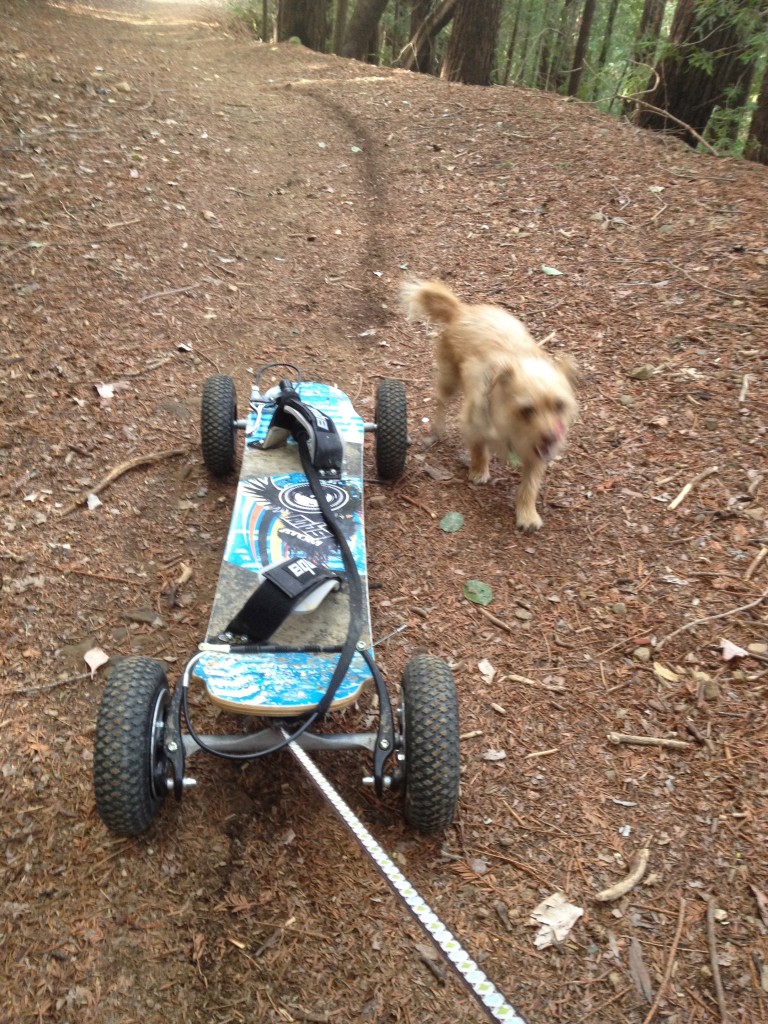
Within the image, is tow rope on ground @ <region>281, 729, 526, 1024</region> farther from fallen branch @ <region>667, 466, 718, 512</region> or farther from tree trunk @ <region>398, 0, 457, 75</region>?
tree trunk @ <region>398, 0, 457, 75</region>

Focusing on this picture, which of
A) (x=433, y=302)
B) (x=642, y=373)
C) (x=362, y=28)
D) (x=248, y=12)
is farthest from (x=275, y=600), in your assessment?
(x=248, y=12)

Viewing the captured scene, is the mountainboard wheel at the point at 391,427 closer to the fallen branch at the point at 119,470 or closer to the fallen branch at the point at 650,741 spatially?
the fallen branch at the point at 119,470

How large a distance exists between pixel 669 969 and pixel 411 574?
1.96 metres

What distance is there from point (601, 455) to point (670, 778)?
2118 mm

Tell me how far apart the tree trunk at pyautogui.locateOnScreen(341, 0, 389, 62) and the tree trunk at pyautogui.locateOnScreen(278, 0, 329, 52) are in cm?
79

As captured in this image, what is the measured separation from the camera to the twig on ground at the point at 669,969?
207 cm

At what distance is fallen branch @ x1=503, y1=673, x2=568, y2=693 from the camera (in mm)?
3052

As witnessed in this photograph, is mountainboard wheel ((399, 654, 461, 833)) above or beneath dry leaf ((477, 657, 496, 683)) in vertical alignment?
above

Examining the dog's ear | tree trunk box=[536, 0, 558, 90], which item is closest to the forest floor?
the dog's ear

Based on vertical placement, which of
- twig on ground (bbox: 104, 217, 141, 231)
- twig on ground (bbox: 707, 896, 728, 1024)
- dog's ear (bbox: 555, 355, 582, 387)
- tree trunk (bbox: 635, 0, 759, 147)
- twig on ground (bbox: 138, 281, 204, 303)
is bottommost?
twig on ground (bbox: 707, 896, 728, 1024)

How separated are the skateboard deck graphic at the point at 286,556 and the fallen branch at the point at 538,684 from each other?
2.47ft

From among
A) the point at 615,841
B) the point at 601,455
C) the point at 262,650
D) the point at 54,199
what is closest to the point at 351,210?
the point at 54,199

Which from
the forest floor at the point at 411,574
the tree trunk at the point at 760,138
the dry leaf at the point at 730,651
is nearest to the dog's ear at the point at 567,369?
the forest floor at the point at 411,574

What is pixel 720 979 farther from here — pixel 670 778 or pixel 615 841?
pixel 670 778
